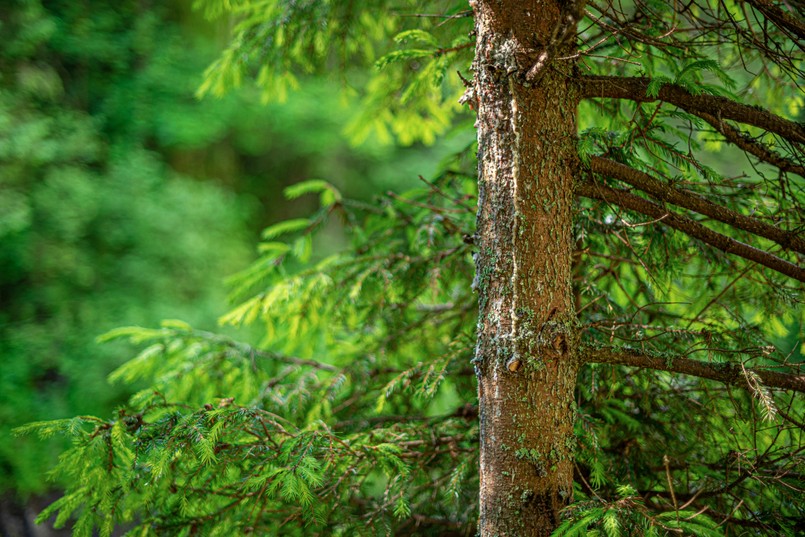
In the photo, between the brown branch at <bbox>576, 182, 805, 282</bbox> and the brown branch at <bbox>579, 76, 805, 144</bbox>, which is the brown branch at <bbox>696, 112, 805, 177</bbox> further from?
the brown branch at <bbox>576, 182, 805, 282</bbox>

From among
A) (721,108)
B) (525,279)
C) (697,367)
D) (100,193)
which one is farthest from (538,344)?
(100,193)

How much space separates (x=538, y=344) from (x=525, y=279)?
173 mm

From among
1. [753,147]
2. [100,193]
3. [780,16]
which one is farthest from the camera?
[100,193]

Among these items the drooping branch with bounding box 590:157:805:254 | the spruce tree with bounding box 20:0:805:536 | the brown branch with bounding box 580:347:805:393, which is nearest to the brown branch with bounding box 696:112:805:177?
the spruce tree with bounding box 20:0:805:536

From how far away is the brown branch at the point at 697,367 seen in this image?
1483mm

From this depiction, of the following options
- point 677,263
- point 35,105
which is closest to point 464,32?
point 677,263

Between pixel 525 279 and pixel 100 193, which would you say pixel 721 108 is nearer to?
pixel 525 279

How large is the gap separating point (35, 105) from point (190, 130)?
1617 millimetres

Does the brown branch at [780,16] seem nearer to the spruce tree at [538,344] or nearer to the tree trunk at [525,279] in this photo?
the spruce tree at [538,344]

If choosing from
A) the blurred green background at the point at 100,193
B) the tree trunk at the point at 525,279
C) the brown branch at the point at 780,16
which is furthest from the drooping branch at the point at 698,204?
the blurred green background at the point at 100,193

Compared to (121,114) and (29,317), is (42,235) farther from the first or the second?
(121,114)

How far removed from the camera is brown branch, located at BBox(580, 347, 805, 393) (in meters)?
1.48

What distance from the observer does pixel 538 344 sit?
1.49 meters

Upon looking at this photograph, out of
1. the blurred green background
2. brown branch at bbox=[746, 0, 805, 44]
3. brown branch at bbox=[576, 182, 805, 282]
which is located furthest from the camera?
the blurred green background
